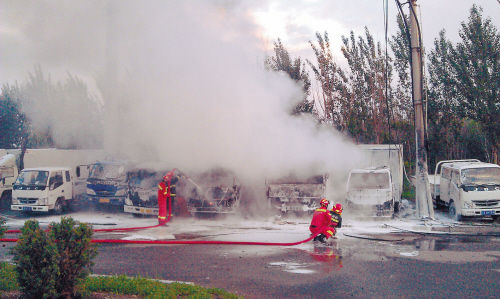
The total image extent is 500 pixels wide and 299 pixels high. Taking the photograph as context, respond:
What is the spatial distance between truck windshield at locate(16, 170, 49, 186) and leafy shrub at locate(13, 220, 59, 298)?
11.7 m

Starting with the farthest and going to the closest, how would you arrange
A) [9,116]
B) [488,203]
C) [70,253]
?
1. [9,116]
2. [488,203]
3. [70,253]

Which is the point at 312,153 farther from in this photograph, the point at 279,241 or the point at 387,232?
the point at 279,241

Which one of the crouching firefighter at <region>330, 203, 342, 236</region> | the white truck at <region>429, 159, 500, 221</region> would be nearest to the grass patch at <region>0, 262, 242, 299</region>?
the crouching firefighter at <region>330, 203, 342, 236</region>

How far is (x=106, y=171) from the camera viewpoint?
17000 millimetres

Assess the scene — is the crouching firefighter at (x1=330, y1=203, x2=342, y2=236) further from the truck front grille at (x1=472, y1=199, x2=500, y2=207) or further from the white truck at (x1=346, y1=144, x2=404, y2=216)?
the truck front grille at (x1=472, y1=199, x2=500, y2=207)

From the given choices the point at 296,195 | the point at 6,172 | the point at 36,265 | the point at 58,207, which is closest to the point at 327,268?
the point at 36,265

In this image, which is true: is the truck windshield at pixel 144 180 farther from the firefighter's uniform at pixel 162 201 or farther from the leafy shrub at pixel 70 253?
the leafy shrub at pixel 70 253

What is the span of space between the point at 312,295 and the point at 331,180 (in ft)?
32.3

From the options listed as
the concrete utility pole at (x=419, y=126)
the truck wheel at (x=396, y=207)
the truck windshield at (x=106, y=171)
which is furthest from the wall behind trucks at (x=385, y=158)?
the truck windshield at (x=106, y=171)

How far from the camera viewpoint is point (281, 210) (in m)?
14.2

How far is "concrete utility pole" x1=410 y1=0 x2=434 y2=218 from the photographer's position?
14.4 metres

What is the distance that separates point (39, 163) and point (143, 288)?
18971mm

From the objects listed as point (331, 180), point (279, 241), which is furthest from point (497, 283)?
point (331, 180)

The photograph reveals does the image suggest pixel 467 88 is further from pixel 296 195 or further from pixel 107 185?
pixel 107 185
